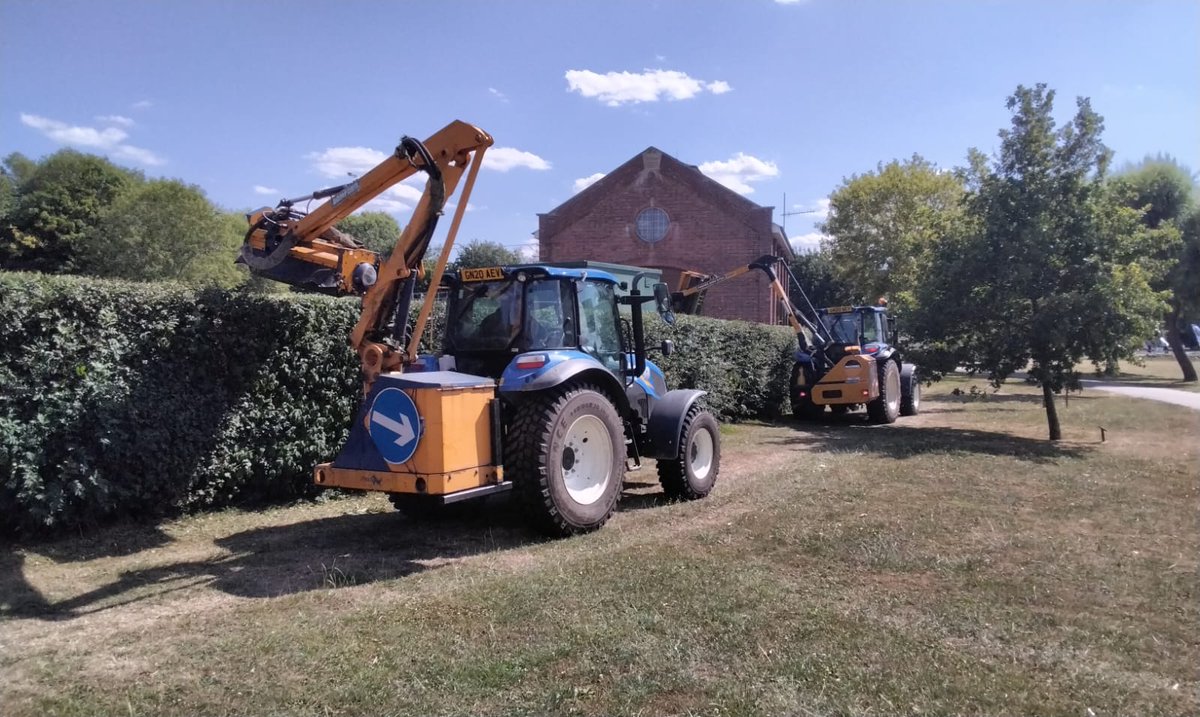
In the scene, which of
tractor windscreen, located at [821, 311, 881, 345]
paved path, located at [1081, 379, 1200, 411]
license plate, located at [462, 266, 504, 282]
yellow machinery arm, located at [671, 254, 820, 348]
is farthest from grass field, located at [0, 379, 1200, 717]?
paved path, located at [1081, 379, 1200, 411]

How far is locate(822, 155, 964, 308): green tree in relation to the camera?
3259 centimetres

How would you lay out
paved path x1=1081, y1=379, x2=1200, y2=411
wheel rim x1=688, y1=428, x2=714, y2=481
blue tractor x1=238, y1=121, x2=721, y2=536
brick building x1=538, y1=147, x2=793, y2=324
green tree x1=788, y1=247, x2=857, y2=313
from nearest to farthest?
blue tractor x1=238, y1=121, x2=721, y2=536 < wheel rim x1=688, y1=428, x2=714, y2=481 < paved path x1=1081, y1=379, x2=1200, y2=411 < brick building x1=538, y1=147, x2=793, y2=324 < green tree x1=788, y1=247, x2=857, y2=313

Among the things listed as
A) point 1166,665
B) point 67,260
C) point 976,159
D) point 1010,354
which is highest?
point 67,260

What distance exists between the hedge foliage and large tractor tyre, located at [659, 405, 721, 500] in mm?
3603

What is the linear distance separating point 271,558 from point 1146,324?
517 inches

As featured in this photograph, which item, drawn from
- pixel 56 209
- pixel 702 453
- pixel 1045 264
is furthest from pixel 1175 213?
pixel 56 209

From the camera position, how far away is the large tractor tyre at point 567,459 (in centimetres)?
637

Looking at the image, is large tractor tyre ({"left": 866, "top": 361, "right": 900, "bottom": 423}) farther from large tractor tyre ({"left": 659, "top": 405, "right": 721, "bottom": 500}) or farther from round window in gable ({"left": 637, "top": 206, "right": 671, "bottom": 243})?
round window in gable ({"left": 637, "top": 206, "right": 671, "bottom": 243})

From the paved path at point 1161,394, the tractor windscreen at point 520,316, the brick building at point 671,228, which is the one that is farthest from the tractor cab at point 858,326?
the tractor windscreen at point 520,316

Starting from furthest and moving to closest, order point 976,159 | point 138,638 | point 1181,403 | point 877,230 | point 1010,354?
1. point 877,230
2. point 1181,403
3. point 976,159
4. point 1010,354
5. point 138,638

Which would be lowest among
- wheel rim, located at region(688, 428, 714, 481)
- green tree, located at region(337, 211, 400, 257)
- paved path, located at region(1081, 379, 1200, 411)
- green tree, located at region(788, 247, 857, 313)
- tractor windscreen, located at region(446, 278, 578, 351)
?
paved path, located at region(1081, 379, 1200, 411)

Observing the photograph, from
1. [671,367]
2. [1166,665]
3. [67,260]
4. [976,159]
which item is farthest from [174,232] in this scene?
[1166,665]

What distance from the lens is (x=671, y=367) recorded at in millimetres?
14383

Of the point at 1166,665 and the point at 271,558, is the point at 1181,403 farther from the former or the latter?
the point at 271,558
